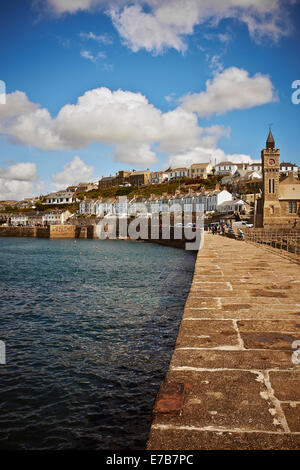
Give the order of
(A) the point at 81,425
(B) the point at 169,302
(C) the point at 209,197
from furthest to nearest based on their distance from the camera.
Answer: (C) the point at 209,197 → (B) the point at 169,302 → (A) the point at 81,425

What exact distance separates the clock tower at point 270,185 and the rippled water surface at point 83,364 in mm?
34402

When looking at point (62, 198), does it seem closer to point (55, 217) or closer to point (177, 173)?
point (55, 217)

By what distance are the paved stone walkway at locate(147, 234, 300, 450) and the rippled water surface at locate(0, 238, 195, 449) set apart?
2.11m

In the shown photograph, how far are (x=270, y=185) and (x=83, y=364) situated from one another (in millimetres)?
43760

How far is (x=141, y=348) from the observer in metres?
8.84

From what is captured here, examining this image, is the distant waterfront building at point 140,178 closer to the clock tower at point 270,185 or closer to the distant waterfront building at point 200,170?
the distant waterfront building at point 200,170

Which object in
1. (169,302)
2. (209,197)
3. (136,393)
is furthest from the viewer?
(209,197)

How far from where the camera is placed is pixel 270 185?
46.7 metres

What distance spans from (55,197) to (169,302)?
13994 centimetres

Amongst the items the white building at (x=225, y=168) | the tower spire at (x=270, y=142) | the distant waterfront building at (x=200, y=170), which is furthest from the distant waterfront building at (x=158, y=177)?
the tower spire at (x=270, y=142)

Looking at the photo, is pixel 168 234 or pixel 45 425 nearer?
pixel 45 425

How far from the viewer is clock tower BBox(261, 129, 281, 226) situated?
153 feet
